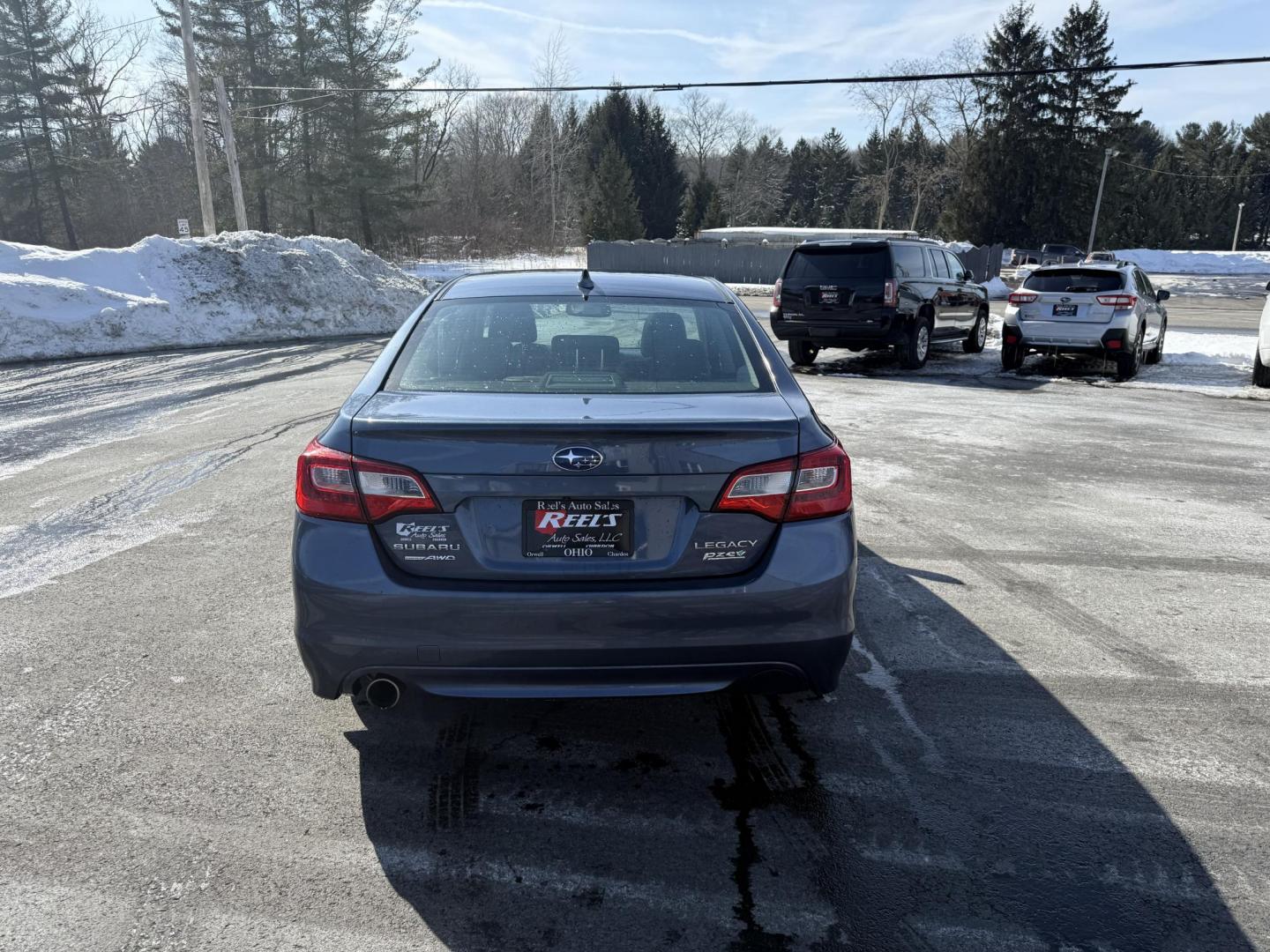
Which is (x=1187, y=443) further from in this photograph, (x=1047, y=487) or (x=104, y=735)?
(x=104, y=735)

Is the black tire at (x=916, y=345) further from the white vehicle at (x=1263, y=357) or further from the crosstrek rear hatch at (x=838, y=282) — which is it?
the white vehicle at (x=1263, y=357)

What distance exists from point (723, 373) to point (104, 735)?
2.64m

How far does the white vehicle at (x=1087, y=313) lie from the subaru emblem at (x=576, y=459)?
12.1 metres

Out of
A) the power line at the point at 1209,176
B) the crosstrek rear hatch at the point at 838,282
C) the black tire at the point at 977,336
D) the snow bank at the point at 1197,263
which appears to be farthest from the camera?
the power line at the point at 1209,176

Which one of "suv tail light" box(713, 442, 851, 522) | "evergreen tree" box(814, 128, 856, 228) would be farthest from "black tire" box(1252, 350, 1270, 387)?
"evergreen tree" box(814, 128, 856, 228)

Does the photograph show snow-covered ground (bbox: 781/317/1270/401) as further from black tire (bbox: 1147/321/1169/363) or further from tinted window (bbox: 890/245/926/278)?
tinted window (bbox: 890/245/926/278)

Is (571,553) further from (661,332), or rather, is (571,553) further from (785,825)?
(661,332)

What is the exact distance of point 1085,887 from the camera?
2443mm

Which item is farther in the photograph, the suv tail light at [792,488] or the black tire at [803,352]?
the black tire at [803,352]

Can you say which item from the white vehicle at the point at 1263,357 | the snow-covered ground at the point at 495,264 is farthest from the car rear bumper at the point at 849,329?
the snow-covered ground at the point at 495,264

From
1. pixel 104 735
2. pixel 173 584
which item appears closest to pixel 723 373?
pixel 104 735

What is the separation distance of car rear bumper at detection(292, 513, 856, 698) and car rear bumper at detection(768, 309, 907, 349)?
11.1m

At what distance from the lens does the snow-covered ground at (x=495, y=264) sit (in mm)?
42381

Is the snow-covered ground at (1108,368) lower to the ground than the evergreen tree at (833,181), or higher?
lower
